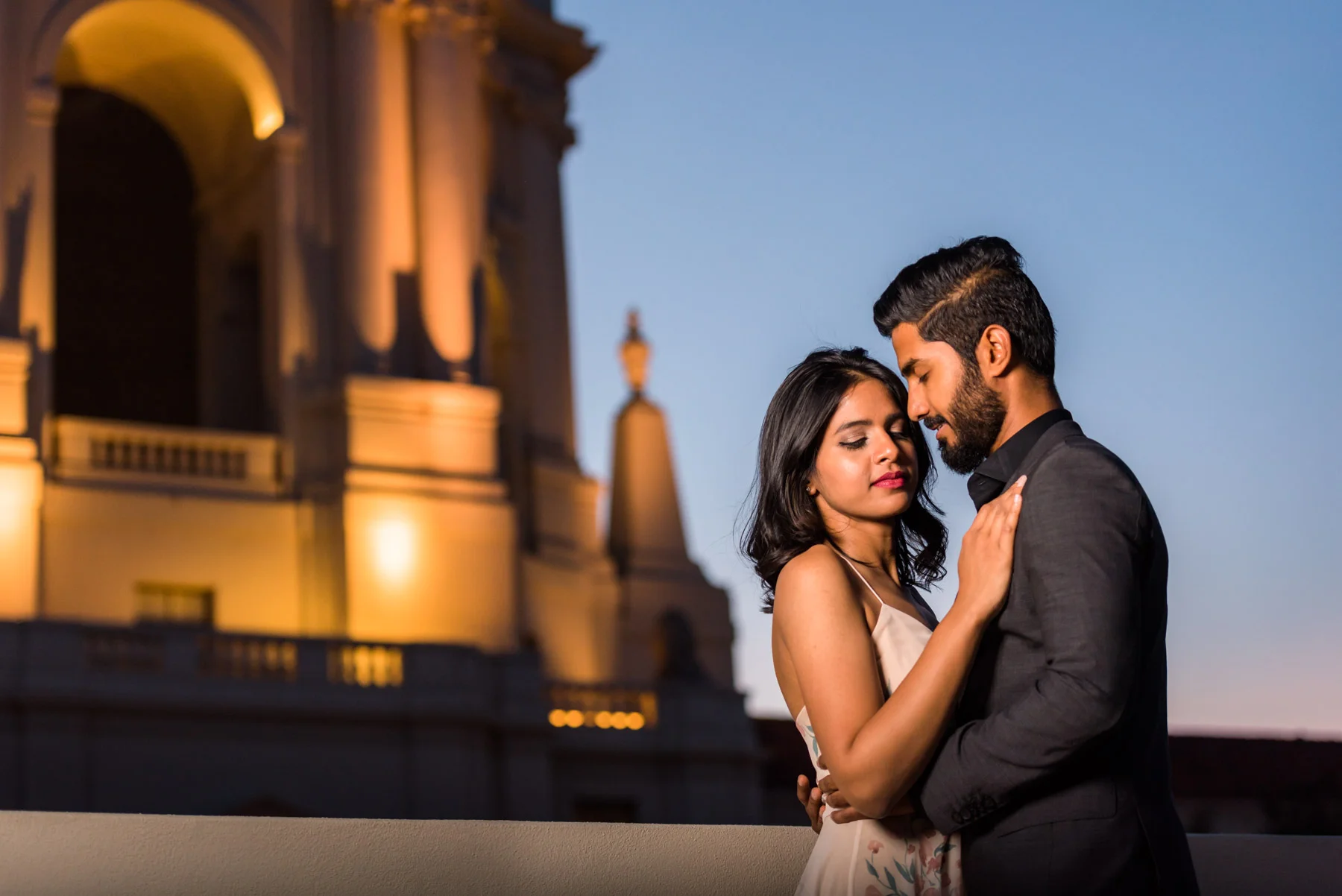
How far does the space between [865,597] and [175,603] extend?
24034 millimetres

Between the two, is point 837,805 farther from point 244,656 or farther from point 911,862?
point 244,656

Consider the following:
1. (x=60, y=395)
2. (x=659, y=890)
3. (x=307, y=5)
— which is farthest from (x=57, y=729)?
(x=659, y=890)

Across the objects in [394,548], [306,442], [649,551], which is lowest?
[394,548]

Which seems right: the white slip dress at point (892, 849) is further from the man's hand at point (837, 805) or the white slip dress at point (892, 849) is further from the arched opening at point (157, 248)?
the arched opening at point (157, 248)

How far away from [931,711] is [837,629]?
353 millimetres

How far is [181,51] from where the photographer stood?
30031 millimetres

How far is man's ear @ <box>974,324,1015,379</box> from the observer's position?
14.1ft

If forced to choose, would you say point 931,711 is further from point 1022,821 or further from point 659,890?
point 659,890

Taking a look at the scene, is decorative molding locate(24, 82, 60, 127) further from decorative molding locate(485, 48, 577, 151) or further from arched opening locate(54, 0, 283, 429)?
decorative molding locate(485, 48, 577, 151)

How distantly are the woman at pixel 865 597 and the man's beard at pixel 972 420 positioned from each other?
233 millimetres

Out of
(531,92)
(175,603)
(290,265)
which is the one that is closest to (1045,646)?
(175,603)

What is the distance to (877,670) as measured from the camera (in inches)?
172

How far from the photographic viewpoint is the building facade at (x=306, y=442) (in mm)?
24031

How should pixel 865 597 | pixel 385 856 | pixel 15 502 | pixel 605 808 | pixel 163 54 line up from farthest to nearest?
pixel 163 54
pixel 605 808
pixel 15 502
pixel 385 856
pixel 865 597
